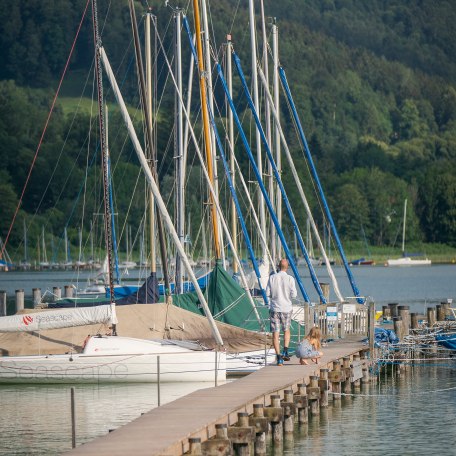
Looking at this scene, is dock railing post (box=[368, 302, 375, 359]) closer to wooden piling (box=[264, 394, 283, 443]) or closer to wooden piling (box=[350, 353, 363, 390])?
wooden piling (box=[350, 353, 363, 390])

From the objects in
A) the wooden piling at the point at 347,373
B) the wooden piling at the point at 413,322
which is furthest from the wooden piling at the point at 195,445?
the wooden piling at the point at 413,322

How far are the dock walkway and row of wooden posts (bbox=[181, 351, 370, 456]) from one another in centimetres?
17

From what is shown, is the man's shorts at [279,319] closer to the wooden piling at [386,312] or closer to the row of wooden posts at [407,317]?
the row of wooden posts at [407,317]

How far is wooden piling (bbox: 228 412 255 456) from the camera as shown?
923 inches

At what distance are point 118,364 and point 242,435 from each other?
11.4 m

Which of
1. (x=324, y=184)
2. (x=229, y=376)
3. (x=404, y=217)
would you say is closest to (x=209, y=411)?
(x=229, y=376)

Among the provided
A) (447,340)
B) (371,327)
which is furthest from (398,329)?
(371,327)

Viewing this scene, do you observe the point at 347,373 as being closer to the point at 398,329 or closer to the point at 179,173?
the point at 398,329

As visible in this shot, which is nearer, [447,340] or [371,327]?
[371,327]

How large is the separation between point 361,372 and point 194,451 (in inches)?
554

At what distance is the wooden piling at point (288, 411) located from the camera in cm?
2682

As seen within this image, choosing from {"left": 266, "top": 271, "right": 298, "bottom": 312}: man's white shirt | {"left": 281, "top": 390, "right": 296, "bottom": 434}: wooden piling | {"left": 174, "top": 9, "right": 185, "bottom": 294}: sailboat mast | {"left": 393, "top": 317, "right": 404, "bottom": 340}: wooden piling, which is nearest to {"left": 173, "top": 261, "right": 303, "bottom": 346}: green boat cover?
{"left": 174, "top": 9, "right": 185, "bottom": 294}: sailboat mast

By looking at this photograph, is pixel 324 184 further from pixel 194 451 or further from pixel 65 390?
pixel 194 451

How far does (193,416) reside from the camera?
78.4ft
